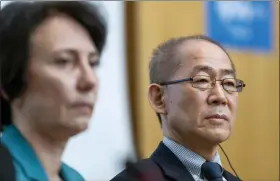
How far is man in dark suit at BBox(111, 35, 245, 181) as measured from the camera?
4.10 ft

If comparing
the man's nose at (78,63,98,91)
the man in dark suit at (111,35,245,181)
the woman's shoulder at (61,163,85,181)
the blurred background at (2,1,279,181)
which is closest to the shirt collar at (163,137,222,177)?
the man in dark suit at (111,35,245,181)

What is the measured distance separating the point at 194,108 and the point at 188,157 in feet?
0.36

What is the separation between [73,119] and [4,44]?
154mm

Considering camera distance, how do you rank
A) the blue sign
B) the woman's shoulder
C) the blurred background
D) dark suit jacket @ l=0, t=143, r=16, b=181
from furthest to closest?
the blue sign → the blurred background → the woman's shoulder → dark suit jacket @ l=0, t=143, r=16, b=181

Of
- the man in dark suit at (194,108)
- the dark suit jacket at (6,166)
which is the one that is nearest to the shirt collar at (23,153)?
the dark suit jacket at (6,166)

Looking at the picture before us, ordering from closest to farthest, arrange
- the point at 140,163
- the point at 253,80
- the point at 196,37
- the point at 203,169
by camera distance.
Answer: the point at 140,163
the point at 203,169
the point at 196,37
the point at 253,80

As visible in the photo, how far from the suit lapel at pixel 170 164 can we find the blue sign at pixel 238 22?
117cm

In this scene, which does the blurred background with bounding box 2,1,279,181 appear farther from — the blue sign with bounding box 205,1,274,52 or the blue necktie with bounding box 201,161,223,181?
the blue necktie with bounding box 201,161,223,181

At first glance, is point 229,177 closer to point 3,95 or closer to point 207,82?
point 207,82

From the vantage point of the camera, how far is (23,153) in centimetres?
90

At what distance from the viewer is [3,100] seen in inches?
36.0

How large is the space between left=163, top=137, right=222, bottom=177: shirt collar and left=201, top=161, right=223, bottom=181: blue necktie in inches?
0.5

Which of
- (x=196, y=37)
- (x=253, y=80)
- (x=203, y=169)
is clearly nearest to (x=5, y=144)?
(x=203, y=169)

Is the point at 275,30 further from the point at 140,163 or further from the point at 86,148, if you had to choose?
the point at 140,163
